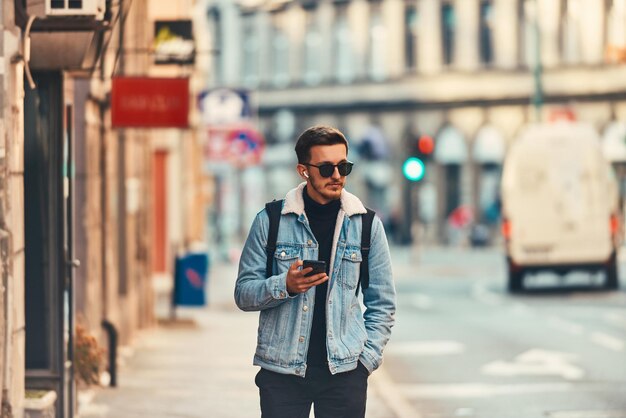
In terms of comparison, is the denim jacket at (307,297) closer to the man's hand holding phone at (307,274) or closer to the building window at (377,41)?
the man's hand holding phone at (307,274)

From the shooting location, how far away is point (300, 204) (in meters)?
7.08

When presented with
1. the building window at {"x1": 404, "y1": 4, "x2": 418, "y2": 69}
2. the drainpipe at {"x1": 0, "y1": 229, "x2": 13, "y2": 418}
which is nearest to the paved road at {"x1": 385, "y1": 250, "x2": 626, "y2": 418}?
the drainpipe at {"x1": 0, "y1": 229, "x2": 13, "y2": 418}

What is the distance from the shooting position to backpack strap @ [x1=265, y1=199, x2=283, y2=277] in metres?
7.10

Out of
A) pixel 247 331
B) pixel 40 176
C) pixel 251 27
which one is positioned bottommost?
pixel 247 331

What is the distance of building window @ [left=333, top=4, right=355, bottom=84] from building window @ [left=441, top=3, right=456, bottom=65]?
426cm

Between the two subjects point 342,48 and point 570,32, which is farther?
point 342,48

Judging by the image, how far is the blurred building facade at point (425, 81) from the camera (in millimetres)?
69562

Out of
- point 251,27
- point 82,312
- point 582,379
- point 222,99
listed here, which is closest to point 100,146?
point 82,312

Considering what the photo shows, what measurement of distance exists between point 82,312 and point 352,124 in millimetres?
59793

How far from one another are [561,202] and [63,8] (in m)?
21.2

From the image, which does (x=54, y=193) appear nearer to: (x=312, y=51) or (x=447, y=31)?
(x=447, y=31)

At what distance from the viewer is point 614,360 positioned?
1820 centimetres

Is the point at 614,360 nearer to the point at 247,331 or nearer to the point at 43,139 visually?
the point at 247,331

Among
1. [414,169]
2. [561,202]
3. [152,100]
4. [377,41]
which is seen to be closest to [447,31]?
[377,41]
